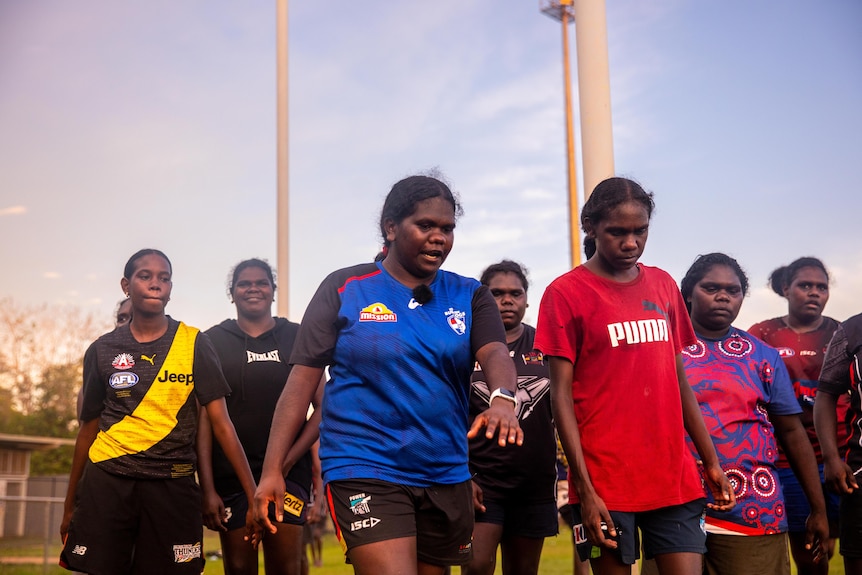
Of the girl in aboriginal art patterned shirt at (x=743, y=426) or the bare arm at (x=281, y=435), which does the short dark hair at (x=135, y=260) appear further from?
the girl in aboriginal art patterned shirt at (x=743, y=426)

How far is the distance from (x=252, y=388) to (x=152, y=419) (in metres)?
1.18

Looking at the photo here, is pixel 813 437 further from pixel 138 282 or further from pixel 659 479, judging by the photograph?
pixel 138 282

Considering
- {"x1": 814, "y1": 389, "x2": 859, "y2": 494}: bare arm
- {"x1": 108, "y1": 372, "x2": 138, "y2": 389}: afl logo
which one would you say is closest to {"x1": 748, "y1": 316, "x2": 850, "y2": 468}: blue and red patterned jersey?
{"x1": 814, "y1": 389, "x2": 859, "y2": 494}: bare arm

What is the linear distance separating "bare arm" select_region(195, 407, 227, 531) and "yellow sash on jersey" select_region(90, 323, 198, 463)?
0.70 feet

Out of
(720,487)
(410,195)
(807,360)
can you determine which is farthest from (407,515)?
(807,360)

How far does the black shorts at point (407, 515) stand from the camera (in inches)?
152

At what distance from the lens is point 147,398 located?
6.00 metres

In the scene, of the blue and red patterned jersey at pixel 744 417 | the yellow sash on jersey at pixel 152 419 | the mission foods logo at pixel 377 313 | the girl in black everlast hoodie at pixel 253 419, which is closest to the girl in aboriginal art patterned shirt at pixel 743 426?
the blue and red patterned jersey at pixel 744 417

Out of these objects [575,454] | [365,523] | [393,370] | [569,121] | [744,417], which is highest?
[569,121]

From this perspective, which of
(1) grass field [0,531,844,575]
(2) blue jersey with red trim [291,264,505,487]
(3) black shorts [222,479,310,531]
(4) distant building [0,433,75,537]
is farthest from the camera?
(4) distant building [0,433,75,537]

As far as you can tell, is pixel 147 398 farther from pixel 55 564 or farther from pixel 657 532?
pixel 55 564

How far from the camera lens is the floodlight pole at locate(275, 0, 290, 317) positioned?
12.1 metres

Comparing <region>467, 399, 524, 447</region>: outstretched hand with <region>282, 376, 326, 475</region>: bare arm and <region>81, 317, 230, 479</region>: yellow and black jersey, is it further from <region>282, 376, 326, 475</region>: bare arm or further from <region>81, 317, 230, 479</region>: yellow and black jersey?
<region>81, 317, 230, 479</region>: yellow and black jersey

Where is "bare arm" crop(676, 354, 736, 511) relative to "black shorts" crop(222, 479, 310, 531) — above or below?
above
